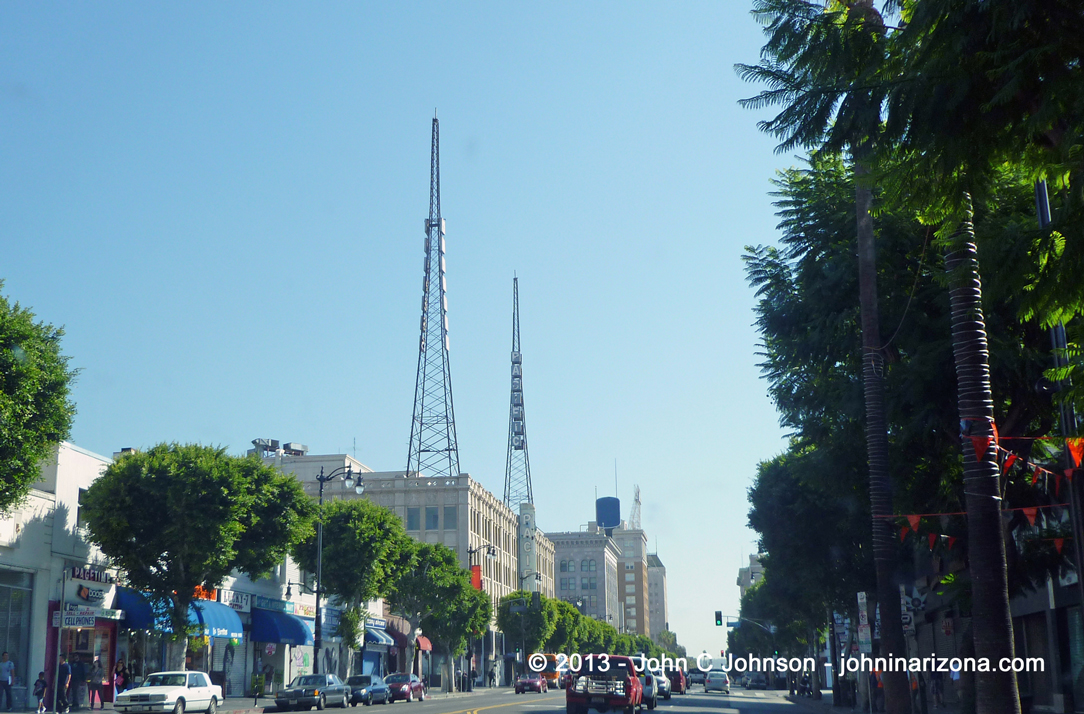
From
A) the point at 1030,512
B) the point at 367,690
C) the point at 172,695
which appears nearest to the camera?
the point at 1030,512

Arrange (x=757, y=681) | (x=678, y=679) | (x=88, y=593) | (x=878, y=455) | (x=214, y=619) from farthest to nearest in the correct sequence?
(x=757, y=681), (x=678, y=679), (x=214, y=619), (x=88, y=593), (x=878, y=455)

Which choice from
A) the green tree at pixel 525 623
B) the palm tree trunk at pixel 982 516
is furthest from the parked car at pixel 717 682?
the palm tree trunk at pixel 982 516

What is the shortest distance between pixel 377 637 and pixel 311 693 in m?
28.3

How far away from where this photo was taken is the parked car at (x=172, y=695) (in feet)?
98.0

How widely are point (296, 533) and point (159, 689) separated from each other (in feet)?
31.0

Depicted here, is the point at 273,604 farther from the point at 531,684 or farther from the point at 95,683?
the point at 531,684

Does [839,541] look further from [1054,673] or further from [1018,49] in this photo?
[1018,49]

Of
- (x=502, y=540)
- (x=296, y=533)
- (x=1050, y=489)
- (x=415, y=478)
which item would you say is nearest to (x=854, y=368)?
(x=1050, y=489)

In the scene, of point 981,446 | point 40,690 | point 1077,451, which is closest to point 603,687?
point 40,690

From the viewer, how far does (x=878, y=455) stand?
20.8 metres

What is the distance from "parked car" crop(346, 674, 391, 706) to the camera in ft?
154

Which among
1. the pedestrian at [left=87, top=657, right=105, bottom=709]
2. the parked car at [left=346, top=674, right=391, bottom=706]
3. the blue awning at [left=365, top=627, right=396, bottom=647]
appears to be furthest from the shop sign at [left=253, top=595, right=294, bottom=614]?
the pedestrian at [left=87, top=657, right=105, bottom=709]

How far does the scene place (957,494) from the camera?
2448 centimetres

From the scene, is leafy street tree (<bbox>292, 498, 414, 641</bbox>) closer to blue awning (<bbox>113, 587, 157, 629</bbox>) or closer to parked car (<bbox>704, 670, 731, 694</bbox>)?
blue awning (<bbox>113, 587, 157, 629</bbox>)
